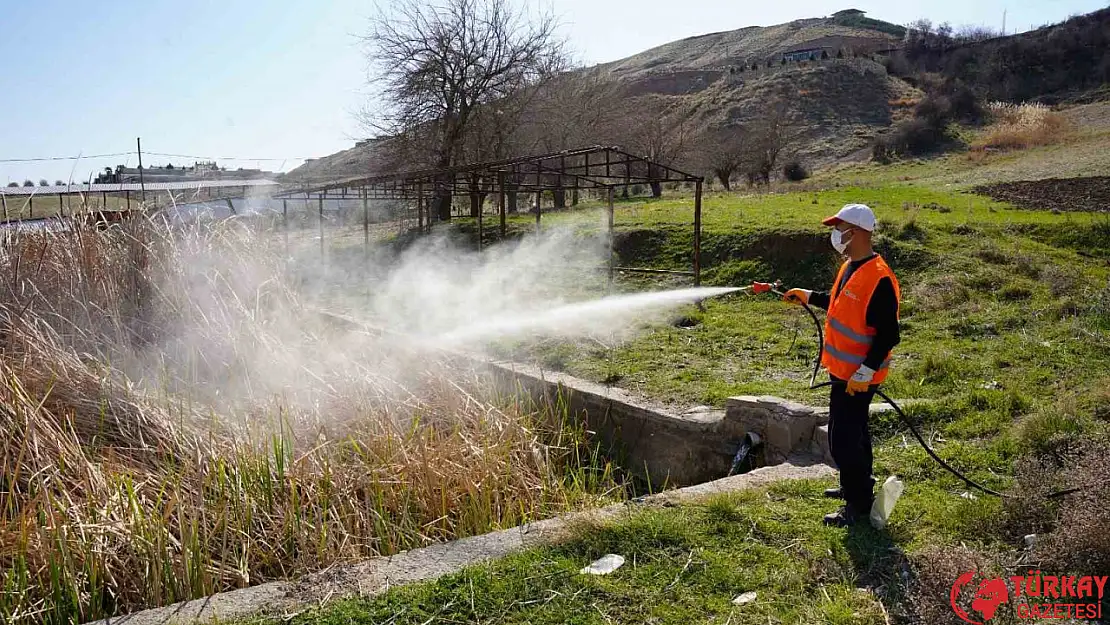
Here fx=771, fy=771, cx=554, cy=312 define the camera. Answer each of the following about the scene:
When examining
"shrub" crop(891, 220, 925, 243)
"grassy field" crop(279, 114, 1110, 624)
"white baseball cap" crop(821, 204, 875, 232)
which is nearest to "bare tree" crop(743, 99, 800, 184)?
"shrub" crop(891, 220, 925, 243)

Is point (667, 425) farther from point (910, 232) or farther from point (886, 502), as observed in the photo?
point (910, 232)

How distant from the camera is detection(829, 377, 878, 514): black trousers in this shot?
4449mm

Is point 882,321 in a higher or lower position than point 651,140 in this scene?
lower

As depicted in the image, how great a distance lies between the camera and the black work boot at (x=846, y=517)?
438 cm

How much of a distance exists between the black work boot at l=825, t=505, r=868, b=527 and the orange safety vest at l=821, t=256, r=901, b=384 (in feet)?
2.47

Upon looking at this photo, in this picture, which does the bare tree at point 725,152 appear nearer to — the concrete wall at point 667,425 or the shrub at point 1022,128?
the shrub at point 1022,128

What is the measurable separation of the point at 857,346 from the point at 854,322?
0.47 feet

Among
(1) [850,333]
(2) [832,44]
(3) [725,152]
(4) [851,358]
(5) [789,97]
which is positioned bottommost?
(4) [851,358]

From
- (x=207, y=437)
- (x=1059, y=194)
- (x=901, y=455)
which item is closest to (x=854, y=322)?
(x=901, y=455)

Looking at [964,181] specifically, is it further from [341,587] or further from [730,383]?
[341,587]

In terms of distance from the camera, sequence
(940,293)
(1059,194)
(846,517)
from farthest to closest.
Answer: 1. (1059,194)
2. (940,293)
3. (846,517)

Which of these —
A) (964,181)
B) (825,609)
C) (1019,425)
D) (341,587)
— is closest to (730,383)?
(1019,425)

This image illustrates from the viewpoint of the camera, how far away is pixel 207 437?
217 inches

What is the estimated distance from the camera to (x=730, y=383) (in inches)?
307
